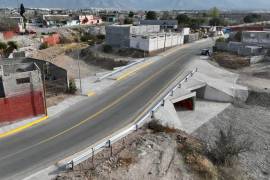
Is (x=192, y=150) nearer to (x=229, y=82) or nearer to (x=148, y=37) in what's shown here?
(x=229, y=82)

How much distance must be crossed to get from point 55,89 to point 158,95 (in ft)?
→ 38.6

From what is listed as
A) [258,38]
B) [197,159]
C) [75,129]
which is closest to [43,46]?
[258,38]

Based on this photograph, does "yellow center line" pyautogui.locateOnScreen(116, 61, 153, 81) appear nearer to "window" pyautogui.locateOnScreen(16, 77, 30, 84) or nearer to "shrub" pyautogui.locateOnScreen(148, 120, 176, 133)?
"shrub" pyautogui.locateOnScreen(148, 120, 176, 133)

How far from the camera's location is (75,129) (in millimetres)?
25938

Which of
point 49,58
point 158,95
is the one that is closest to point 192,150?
point 158,95

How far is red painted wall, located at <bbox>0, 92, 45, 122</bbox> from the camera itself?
2597 centimetres

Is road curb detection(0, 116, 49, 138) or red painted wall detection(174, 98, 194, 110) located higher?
road curb detection(0, 116, 49, 138)

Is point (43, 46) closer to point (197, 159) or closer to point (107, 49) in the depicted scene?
point (107, 49)

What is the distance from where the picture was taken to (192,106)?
127 feet

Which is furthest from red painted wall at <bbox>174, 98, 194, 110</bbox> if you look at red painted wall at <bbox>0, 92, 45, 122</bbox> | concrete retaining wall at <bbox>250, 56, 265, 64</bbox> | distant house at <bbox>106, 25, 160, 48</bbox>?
distant house at <bbox>106, 25, 160, 48</bbox>

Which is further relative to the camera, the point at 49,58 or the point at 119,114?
the point at 49,58

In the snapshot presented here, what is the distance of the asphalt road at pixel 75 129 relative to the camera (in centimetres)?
2120

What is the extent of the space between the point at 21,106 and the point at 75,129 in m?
5.39

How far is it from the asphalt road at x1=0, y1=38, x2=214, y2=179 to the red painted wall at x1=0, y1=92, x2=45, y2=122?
174cm
